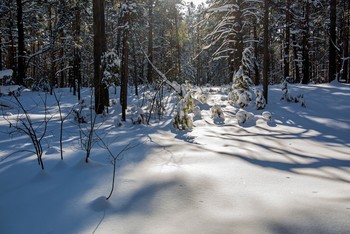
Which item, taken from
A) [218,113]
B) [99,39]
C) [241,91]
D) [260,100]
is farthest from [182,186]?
[241,91]

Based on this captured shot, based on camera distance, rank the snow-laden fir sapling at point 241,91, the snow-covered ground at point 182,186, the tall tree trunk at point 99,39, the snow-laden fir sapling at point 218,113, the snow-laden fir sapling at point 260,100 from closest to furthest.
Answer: the snow-covered ground at point 182,186 < the snow-laden fir sapling at point 218,113 < the tall tree trunk at point 99,39 < the snow-laden fir sapling at point 260,100 < the snow-laden fir sapling at point 241,91

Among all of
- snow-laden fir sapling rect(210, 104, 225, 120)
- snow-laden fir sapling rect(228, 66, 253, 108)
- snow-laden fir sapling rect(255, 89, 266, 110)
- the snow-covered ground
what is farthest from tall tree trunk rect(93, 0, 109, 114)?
snow-laden fir sapling rect(255, 89, 266, 110)

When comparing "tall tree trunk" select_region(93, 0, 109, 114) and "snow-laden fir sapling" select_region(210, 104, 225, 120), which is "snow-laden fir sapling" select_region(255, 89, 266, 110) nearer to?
"snow-laden fir sapling" select_region(210, 104, 225, 120)

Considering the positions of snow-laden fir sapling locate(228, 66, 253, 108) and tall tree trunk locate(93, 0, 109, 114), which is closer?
tall tree trunk locate(93, 0, 109, 114)

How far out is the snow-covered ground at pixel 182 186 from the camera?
2.38m

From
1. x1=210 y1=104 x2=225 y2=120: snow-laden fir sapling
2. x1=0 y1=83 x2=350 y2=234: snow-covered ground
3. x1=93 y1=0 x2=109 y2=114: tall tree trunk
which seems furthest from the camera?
x1=93 y1=0 x2=109 y2=114: tall tree trunk

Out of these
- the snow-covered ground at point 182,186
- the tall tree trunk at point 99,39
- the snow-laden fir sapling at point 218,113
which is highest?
the tall tree trunk at point 99,39

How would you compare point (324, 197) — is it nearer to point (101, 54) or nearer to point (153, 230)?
point (153, 230)

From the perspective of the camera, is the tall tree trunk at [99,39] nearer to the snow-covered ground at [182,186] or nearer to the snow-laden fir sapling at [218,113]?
the snow-laden fir sapling at [218,113]

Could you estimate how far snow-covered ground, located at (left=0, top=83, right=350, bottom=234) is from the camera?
7.79 feet

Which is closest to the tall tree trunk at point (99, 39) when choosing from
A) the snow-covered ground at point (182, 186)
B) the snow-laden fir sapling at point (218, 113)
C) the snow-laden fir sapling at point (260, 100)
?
the snow-laden fir sapling at point (218, 113)

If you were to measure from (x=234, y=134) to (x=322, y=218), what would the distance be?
3921 mm

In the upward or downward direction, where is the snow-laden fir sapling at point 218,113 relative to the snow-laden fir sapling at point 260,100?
downward

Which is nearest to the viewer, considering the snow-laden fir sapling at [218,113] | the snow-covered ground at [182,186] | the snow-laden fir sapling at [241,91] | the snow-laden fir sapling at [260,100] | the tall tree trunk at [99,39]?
the snow-covered ground at [182,186]
